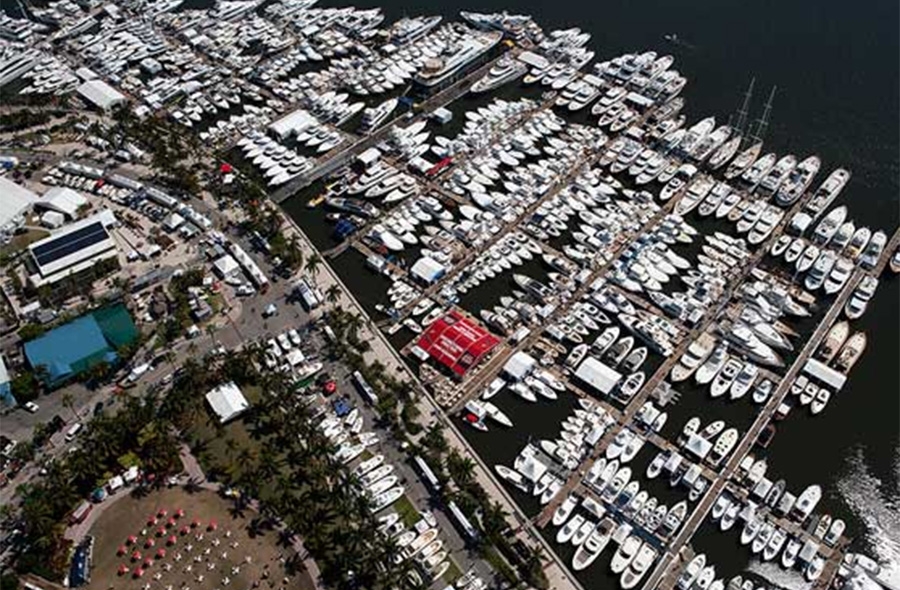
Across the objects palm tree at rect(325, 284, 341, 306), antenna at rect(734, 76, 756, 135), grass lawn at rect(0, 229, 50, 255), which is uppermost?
antenna at rect(734, 76, 756, 135)

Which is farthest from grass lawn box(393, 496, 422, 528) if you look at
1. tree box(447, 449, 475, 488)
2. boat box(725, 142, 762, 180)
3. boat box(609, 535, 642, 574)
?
boat box(725, 142, 762, 180)

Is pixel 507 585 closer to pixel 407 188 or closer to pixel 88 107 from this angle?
pixel 407 188

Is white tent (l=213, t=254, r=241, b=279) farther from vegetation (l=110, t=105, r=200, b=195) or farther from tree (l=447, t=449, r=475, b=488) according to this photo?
tree (l=447, t=449, r=475, b=488)

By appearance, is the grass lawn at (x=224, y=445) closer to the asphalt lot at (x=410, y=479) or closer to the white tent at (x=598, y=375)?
the asphalt lot at (x=410, y=479)

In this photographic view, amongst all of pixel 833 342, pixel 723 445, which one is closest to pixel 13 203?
pixel 723 445

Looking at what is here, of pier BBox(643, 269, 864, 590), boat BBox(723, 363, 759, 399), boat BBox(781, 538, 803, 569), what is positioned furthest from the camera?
boat BBox(723, 363, 759, 399)

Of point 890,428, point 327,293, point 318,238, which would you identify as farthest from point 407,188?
point 890,428

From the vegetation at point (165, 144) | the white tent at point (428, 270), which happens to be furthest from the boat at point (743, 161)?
the vegetation at point (165, 144)
